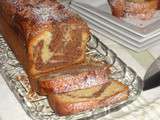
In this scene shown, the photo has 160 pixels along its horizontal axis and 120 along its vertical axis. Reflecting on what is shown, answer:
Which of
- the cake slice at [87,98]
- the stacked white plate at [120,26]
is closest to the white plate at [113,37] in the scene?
the stacked white plate at [120,26]

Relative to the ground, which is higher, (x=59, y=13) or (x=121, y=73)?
(x=59, y=13)

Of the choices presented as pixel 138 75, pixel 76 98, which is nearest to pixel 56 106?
pixel 76 98

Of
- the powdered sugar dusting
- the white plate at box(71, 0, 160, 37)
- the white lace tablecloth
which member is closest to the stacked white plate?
the white plate at box(71, 0, 160, 37)

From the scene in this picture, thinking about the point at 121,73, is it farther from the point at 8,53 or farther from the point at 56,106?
the point at 8,53

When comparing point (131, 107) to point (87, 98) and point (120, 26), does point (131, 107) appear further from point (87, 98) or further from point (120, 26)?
point (120, 26)

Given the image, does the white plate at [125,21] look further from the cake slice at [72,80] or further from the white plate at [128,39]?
the cake slice at [72,80]

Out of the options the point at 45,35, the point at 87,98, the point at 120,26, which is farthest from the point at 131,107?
the point at 120,26
